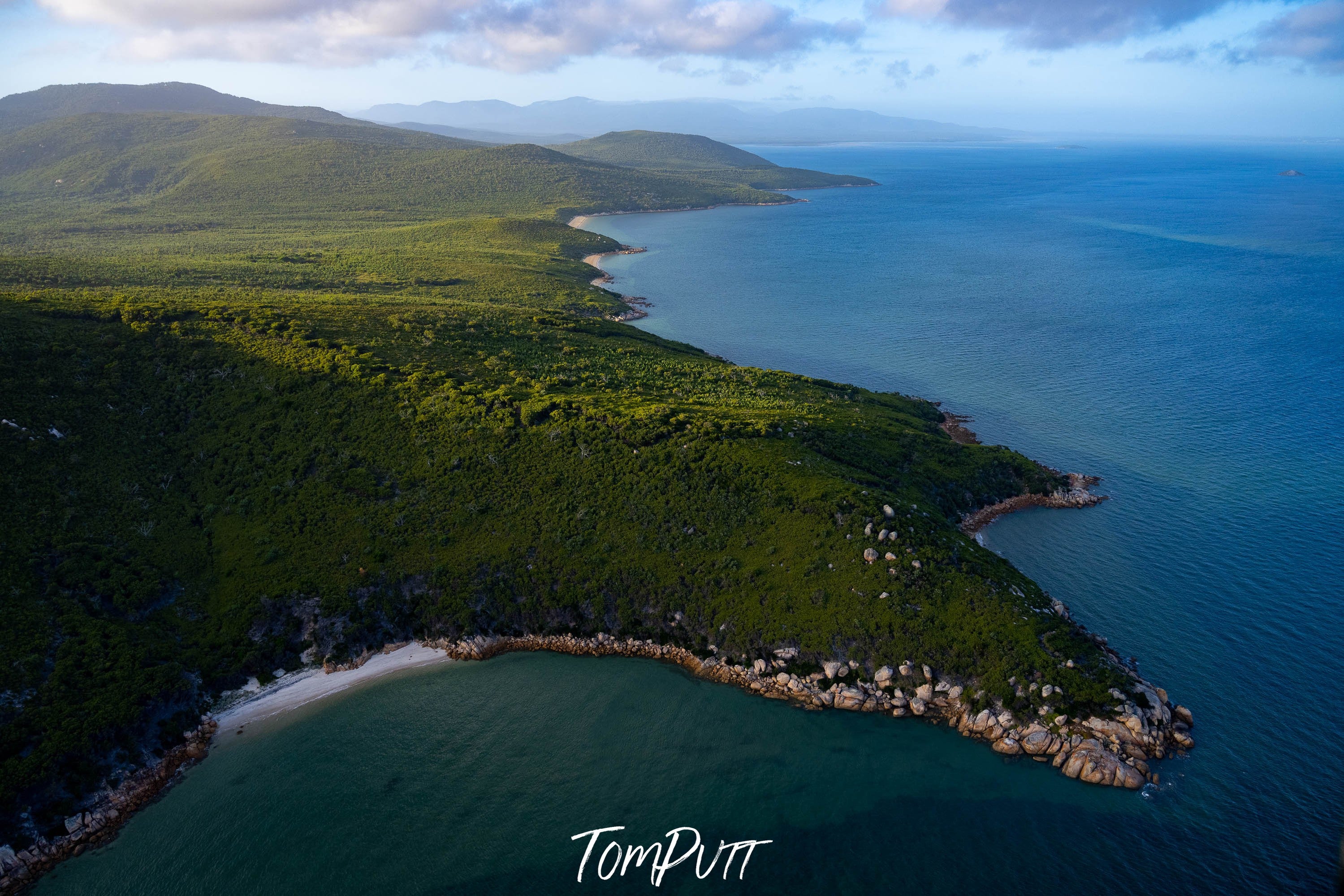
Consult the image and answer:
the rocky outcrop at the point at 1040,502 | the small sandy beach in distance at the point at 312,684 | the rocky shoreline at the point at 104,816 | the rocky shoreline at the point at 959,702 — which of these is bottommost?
the rocky shoreline at the point at 104,816

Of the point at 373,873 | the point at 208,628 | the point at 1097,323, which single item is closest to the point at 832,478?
the point at 373,873

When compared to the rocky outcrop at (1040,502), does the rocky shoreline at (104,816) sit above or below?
below

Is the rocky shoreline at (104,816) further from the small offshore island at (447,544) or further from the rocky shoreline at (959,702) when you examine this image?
the rocky shoreline at (959,702)

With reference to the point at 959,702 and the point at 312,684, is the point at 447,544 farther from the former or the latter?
the point at 959,702

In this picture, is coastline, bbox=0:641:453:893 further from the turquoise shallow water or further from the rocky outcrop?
the rocky outcrop

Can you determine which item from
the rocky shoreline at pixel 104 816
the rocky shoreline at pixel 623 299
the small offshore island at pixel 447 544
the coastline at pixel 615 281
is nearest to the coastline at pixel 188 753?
the rocky shoreline at pixel 104 816

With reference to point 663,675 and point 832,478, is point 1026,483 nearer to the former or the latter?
point 832,478
